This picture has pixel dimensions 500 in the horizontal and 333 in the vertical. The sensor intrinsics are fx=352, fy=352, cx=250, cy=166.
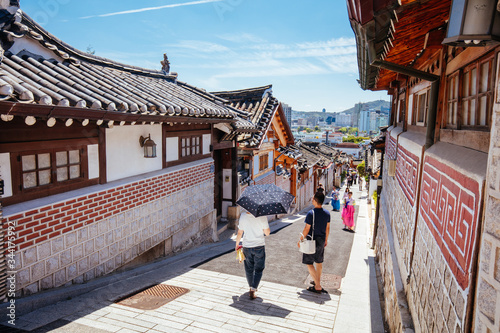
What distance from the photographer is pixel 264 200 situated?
6070 mm

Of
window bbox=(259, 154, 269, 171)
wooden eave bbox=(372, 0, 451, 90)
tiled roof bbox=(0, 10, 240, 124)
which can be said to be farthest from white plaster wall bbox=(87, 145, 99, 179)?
window bbox=(259, 154, 269, 171)

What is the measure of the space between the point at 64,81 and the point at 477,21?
17.6 ft

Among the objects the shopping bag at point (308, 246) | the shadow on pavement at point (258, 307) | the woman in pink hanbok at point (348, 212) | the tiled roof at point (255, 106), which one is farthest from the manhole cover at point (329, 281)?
the tiled roof at point (255, 106)

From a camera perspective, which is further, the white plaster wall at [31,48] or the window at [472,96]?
the white plaster wall at [31,48]

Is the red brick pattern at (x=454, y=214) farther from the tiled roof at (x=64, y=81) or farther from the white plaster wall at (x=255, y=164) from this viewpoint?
the white plaster wall at (x=255, y=164)

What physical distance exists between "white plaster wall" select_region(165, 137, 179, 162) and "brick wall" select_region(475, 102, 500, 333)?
290 inches

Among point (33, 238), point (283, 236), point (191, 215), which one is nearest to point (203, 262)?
point (191, 215)

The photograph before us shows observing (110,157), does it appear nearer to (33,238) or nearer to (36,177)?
(36,177)

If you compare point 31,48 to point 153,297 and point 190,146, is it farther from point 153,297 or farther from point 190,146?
point 190,146

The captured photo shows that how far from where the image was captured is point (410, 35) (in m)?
3.95

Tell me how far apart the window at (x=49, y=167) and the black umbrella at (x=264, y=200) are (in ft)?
9.04

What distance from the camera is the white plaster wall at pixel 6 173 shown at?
4500 millimetres

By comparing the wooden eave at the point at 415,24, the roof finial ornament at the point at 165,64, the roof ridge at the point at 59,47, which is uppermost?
the roof finial ornament at the point at 165,64

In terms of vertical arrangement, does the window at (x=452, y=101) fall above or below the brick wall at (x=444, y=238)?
above
